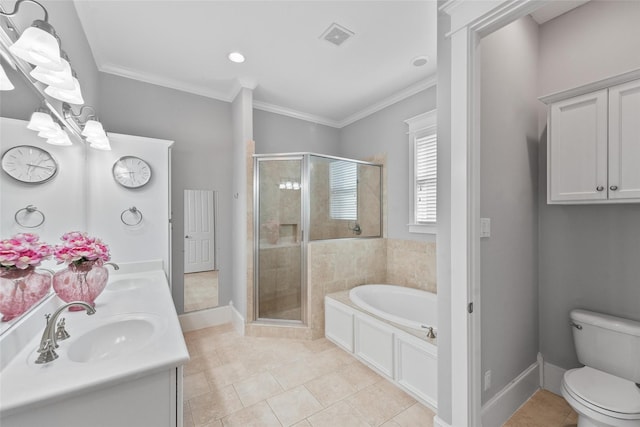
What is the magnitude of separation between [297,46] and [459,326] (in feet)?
8.11

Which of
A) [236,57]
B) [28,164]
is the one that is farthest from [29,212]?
[236,57]

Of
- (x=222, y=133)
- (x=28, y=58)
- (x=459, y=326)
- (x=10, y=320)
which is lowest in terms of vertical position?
(x=459, y=326)

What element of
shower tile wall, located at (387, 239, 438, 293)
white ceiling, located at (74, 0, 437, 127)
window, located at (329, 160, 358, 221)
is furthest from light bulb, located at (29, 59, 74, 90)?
shower tile wall, located at (387, 239, 438, 293)

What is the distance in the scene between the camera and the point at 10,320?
0.98 meters

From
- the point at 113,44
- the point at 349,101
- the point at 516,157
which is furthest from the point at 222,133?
the point at 516,157

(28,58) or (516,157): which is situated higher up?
(28,58)

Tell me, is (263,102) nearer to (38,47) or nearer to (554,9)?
(38,47)

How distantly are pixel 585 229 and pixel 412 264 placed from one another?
60.0 inches

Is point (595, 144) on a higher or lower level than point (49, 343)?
higher

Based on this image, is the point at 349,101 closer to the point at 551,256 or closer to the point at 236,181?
the point at 236,181

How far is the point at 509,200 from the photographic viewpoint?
172cm

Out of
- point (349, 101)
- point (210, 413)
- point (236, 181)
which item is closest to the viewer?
point (210, 413)

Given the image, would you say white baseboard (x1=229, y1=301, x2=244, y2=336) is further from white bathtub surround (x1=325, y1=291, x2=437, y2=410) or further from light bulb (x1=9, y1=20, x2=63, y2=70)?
light bulb (x1=9, y1=20, x2=63, y2=70)

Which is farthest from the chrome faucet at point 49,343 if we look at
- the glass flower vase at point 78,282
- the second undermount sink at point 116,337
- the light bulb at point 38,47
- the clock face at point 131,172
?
the clock face at point 131,172
